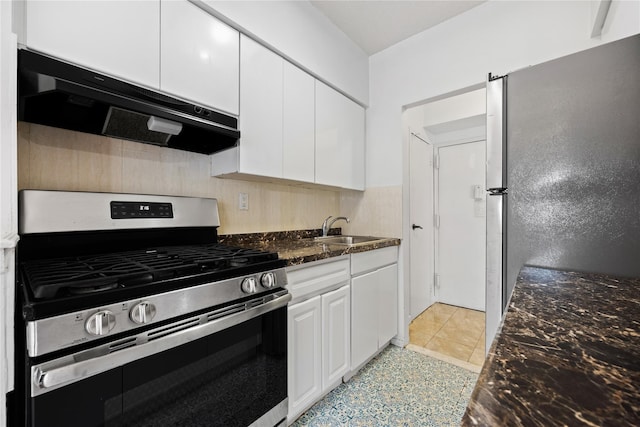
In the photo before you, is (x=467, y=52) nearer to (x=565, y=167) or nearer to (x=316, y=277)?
(x=565, y=167)

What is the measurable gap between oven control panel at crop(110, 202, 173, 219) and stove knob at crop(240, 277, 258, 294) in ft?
2.01

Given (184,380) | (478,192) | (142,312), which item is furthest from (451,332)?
(142,312)

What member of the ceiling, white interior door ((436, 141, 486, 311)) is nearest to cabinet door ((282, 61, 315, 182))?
the ceiling

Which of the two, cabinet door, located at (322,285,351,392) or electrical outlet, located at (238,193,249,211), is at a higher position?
electrical outlet, located at (238,193,249,211)

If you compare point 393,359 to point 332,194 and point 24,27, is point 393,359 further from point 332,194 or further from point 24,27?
point 24,27

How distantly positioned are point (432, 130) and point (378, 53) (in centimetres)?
111

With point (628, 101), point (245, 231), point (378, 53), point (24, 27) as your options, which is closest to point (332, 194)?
point (245, 231)

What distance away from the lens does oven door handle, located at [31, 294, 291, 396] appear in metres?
0.65

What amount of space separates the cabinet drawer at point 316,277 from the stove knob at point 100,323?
0.71 meters

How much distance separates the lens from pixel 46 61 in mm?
920

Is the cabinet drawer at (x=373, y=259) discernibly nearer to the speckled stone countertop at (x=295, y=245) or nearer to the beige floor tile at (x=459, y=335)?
the speckled stone countertop at (x=295, y=245)

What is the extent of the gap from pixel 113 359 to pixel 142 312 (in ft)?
0.42

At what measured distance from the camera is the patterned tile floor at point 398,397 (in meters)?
1.47

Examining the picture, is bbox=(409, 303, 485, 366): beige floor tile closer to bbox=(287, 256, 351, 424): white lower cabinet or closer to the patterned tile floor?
the patterned tile floor
